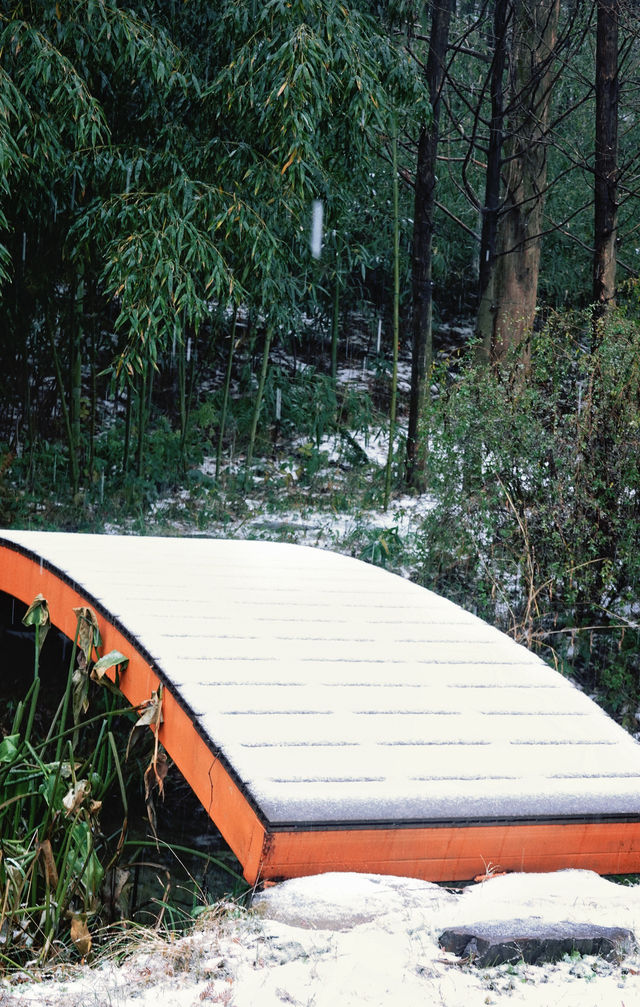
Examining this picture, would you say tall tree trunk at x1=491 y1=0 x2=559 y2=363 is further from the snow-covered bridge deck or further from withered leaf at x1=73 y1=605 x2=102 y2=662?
withered leaf at x1=73 y1=605 x2=102 y2=662

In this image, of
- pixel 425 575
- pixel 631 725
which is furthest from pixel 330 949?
pixel 425 575

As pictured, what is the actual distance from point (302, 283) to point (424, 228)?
1.36 m

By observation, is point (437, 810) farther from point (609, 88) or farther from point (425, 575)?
point (609, 88)

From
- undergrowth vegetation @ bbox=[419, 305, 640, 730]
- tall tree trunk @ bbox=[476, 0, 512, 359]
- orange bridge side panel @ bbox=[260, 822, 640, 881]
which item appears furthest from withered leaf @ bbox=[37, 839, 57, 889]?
tall tree trunk @ bbox=[476, 0, 512, 359]

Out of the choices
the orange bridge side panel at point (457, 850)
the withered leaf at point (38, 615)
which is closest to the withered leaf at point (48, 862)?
the orange bridge side panel at point (457, 850)

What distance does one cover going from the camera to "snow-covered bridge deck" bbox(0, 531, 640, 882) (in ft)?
7.42

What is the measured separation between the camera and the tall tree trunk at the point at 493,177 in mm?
7172

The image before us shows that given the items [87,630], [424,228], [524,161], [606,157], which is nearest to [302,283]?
[424,228]

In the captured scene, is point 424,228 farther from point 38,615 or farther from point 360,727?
point 360,727

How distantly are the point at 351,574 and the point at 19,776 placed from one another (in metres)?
1.85

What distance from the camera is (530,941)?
1.85 metres

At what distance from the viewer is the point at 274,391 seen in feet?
29.2

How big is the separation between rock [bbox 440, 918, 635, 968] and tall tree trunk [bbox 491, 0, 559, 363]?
18.2 ft

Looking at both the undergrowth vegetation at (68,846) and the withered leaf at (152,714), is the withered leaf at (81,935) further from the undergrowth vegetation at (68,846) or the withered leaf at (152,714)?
the withered leaf at (152,714)
